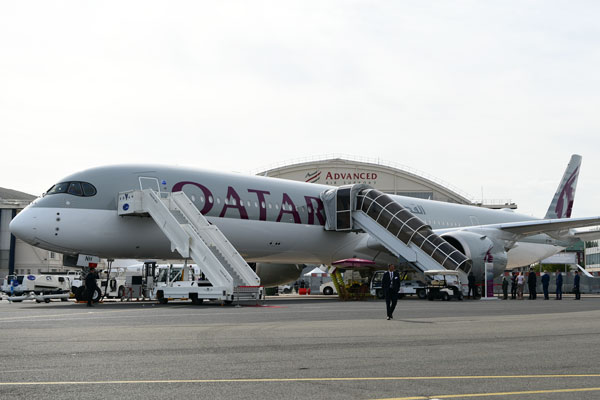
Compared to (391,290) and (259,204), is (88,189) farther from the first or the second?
(391,290)

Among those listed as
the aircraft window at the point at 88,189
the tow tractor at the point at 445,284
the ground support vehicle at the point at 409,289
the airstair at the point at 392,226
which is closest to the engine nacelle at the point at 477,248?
the airstair at the point at 392,226

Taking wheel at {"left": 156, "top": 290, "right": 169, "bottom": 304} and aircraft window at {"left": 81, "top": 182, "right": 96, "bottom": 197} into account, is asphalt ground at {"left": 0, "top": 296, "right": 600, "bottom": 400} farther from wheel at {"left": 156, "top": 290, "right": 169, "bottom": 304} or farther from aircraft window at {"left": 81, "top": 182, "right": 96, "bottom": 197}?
wheel at {"left": 156, "top": 290, "right": 169, "bottom": 304}

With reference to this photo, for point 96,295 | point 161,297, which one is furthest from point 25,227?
point 161,297

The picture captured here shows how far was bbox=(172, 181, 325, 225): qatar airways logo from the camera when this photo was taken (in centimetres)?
2398

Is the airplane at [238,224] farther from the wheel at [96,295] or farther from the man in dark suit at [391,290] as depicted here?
the man in dark suit at [391,290]

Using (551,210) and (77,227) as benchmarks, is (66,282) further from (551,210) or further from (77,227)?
(551,210)

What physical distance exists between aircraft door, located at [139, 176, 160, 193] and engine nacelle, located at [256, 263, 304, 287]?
9217mm

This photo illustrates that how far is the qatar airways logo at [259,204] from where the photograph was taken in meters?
24.0

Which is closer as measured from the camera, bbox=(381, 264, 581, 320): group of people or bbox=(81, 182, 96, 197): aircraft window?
bbox=(381, 264, 581, 320): group of people

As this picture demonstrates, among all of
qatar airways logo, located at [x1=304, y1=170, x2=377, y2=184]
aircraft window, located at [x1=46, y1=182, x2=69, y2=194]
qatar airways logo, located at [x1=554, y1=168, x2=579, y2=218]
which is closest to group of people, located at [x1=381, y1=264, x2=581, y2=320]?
qatar airways logo, located at [x1=554, y1=168, x2=579, y2=218]

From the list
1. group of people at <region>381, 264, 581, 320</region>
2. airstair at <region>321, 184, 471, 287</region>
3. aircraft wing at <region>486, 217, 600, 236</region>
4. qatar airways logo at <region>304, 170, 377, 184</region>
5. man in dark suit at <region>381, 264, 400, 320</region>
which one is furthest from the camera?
qatar airways logo at <region>304, 170, 377, 184</region>

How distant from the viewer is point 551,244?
40.2 meters

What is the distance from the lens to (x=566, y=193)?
4178cm

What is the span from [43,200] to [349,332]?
13575 millimetres
